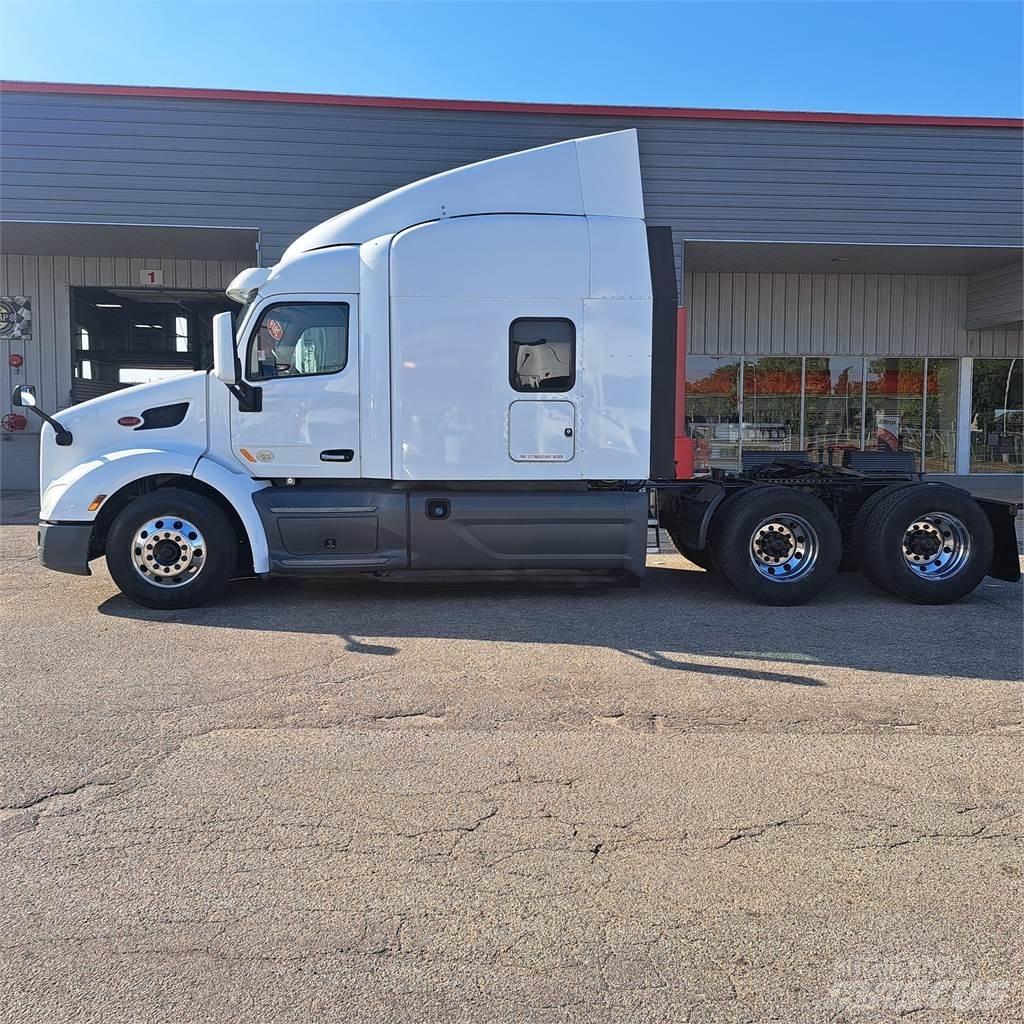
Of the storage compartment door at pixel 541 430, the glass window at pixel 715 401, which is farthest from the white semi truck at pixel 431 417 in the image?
the glass window at pixel 715 401

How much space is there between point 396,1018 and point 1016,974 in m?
1.82

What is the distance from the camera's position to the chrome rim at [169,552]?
710 cm

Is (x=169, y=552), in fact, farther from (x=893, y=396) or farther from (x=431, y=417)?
(x=893, y=396)

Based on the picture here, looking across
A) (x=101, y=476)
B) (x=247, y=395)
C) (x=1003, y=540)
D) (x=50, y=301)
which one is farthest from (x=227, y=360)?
(x=50, y=301)

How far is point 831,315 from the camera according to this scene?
59.2ft

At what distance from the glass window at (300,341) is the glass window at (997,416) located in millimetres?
15677

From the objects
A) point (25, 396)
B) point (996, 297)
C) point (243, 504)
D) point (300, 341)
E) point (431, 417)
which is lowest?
point (243, 504)

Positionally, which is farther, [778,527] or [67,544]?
[778,527]

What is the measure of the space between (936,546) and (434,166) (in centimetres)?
948

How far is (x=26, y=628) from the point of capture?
6.61 m

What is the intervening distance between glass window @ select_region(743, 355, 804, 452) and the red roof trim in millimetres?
5317

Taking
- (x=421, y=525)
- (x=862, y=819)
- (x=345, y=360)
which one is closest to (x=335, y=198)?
(x=345, y=360)

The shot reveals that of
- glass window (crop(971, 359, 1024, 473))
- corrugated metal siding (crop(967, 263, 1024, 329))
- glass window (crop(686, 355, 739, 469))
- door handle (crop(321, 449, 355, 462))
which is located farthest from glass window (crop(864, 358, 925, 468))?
door handle (crop(321, 449, 355, 462))

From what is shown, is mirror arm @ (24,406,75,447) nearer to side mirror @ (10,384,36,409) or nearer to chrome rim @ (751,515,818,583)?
side mirror @ (10,384,36,409)
